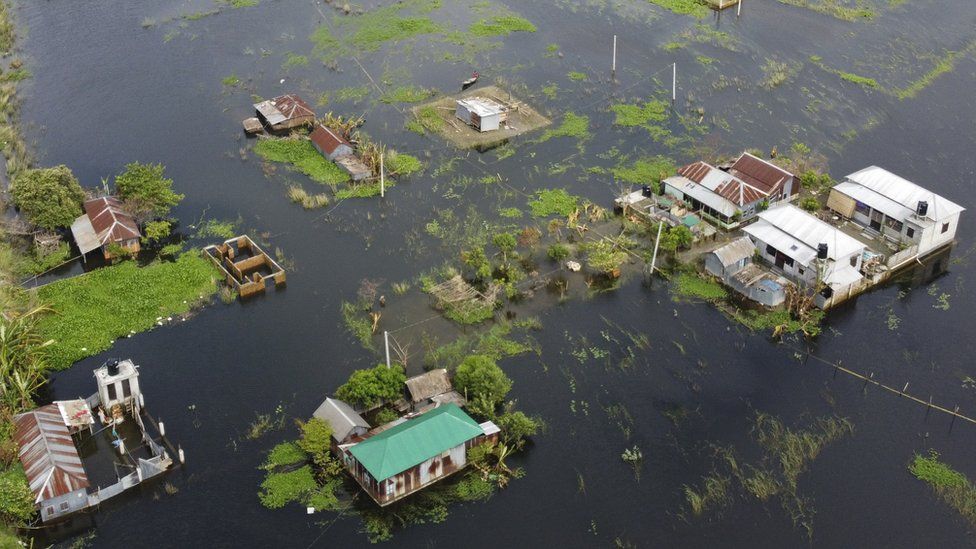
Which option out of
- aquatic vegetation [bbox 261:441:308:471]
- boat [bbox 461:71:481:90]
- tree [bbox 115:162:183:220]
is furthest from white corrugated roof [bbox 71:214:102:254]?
boat [bbox 461:71:481:90]

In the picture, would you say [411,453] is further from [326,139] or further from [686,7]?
[686,7]

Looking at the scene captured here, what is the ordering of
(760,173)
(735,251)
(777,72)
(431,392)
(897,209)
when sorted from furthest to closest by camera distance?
(777,72)
(760,173)
(897,209)
(735,251)
(431,392)

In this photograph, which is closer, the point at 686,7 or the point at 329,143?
the point at 329,143

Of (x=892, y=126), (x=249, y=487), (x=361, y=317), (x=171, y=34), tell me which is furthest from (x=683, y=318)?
(x=171, y=34)

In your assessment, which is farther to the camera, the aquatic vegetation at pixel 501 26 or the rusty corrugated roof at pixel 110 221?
the aquatic vegetation at pixel 501 26

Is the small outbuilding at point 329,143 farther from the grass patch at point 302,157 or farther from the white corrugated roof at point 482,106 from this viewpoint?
the white corrugated roof at point 482,106

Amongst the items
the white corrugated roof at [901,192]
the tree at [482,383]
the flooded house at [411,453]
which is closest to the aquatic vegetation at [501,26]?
the white corrugated roof at [901,192]

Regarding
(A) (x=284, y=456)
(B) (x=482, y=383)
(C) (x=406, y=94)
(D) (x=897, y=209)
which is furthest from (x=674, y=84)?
(A) (x=284, y=456)
